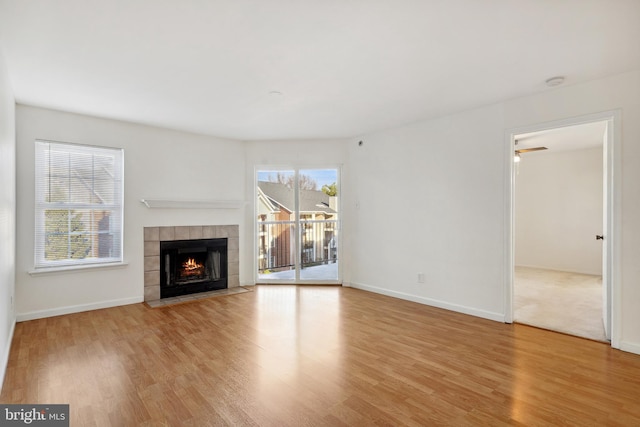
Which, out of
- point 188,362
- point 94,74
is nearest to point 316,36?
point 94,74

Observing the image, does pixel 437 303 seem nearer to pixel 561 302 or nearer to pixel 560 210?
pixel 561 302

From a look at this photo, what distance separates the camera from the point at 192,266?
5402 mm

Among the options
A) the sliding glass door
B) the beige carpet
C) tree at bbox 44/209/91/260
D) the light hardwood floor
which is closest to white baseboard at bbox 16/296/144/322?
the light hardwood floor

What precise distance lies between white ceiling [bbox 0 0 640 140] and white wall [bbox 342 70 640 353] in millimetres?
268

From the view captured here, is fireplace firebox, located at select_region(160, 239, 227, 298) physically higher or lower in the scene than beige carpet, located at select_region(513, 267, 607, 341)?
higher

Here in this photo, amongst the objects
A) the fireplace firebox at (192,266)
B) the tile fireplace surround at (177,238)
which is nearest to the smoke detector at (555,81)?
the tile fireplace surround at (177,238)

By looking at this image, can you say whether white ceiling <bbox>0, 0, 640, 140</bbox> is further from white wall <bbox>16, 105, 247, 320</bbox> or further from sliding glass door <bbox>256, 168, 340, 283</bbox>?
sliding glass door <bbox>256, 168, 340, 283</bbox>

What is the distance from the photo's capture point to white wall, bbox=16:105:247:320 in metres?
3.92

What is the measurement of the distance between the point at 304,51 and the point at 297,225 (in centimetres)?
366

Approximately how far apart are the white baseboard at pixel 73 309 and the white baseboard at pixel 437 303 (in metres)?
3.51

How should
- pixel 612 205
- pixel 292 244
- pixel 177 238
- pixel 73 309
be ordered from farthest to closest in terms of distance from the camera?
pixel 292 244, pixel 177 238, pixel 73 309, pixel 612 205

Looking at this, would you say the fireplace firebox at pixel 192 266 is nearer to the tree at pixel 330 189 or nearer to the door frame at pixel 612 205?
the tree at pixel 330 189

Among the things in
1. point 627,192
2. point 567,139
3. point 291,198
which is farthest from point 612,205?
point 291,198

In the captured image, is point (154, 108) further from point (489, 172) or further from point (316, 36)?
point (489, 172)
